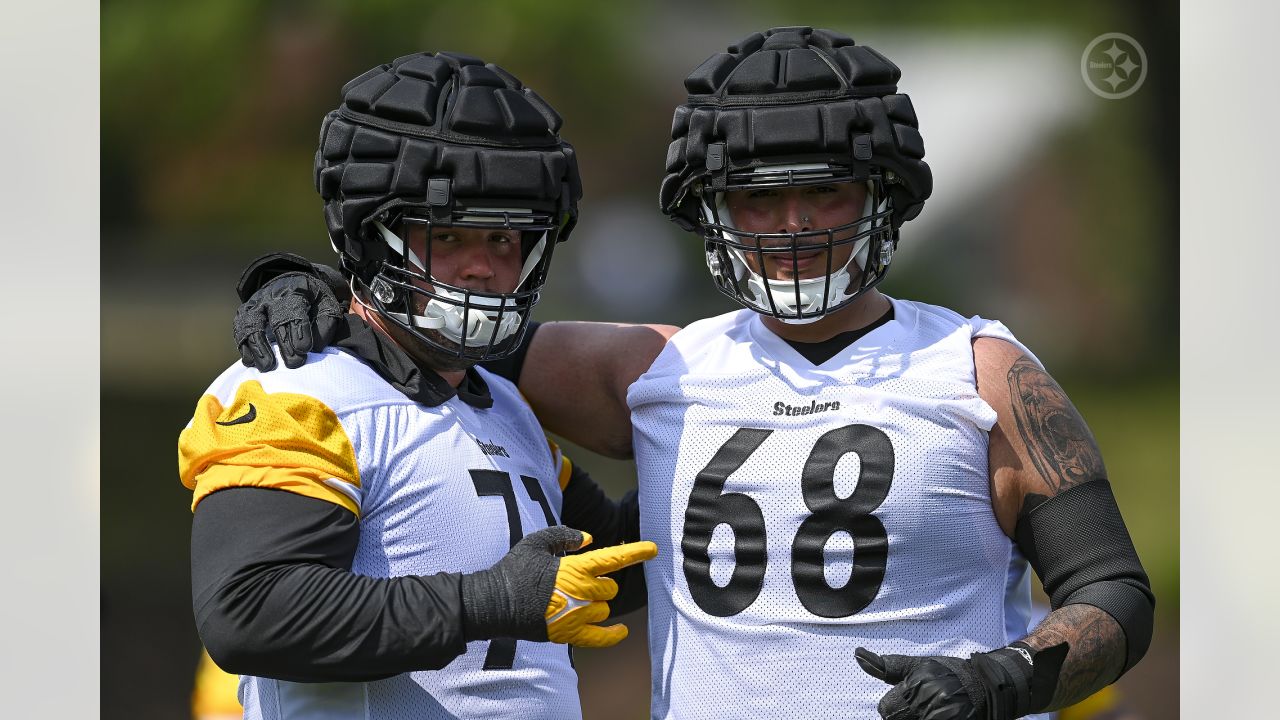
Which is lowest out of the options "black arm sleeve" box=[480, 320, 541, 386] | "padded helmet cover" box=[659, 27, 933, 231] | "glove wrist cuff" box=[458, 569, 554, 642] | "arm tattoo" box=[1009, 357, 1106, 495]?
"glove wrist cuff" box=[458, 569, 554, 642]

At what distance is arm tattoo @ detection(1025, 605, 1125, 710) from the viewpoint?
2.52 m

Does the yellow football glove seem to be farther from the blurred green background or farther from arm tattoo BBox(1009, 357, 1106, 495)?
the blurred green background

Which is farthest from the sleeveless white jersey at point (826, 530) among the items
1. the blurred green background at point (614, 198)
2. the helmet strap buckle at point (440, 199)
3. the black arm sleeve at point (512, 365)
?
the blurred green background at point (614, 198)

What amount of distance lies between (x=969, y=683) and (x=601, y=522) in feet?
4.25

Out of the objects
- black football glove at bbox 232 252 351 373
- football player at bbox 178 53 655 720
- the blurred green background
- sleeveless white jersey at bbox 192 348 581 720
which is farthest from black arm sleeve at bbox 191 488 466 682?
the blurred green background

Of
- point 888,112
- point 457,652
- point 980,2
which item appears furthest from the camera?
point 980,2

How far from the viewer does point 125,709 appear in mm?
7148

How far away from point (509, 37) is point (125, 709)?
169 inches

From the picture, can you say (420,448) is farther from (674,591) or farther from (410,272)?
(674,591)

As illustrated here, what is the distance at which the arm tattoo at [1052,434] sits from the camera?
271 cm

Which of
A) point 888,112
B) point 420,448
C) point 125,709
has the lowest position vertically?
point 125,709

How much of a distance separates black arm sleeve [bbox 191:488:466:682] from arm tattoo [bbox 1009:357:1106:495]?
1249mm

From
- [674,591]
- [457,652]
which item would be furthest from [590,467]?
[457,652]

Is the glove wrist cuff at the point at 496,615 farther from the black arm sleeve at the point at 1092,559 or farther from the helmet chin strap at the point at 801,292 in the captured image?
the black arm sleeve at the point at 1092,559
